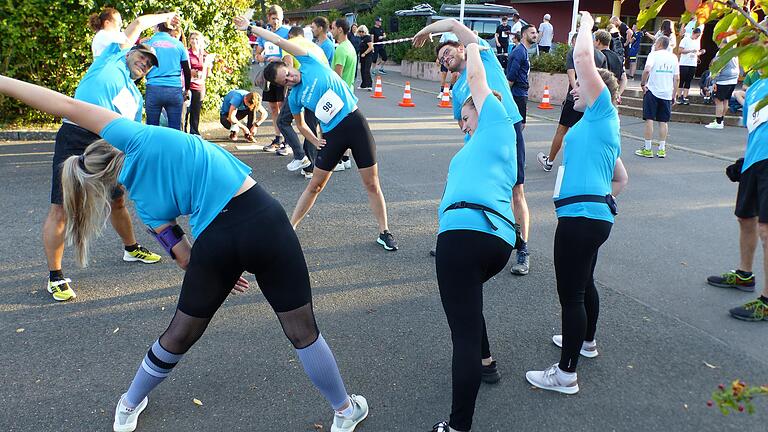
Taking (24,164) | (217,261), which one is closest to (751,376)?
(217,261)

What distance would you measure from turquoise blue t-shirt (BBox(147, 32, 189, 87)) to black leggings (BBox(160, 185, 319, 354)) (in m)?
6.02

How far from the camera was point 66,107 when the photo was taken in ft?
8.46

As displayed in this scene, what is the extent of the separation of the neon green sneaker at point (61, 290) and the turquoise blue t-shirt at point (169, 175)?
2.19m

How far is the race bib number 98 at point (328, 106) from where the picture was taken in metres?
5.25

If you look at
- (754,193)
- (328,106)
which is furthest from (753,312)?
(328,106)

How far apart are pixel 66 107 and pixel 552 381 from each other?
2.89 m

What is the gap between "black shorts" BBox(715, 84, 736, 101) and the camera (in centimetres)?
1257

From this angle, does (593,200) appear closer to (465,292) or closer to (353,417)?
(465,292)

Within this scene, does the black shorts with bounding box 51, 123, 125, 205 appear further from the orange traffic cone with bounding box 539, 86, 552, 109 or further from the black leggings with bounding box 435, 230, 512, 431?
the orange traffic cone with bounding box 539, 86, 552, 109

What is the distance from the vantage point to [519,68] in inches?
337

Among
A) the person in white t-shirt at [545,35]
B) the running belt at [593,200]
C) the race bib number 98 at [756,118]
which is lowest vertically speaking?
the running belt at [593,200]

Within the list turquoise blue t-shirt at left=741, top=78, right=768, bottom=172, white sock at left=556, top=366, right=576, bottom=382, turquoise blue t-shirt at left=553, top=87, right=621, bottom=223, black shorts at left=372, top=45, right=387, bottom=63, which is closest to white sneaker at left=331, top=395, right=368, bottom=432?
white sock at left=556, top=366, right=576, bottom=382

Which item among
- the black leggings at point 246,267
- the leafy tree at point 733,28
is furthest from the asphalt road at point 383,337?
the leafy tree at point 733,28

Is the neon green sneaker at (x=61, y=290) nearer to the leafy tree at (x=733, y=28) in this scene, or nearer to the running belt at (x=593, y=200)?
the running belt at (x=593, y=200)
